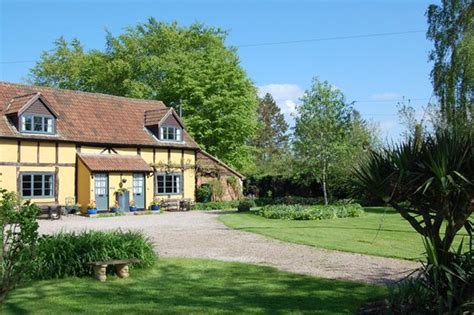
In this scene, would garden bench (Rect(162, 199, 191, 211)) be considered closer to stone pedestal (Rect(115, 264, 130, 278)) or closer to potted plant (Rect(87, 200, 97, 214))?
potted plant (Rect(87, 200, 97, 214))

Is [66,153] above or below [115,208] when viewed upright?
above

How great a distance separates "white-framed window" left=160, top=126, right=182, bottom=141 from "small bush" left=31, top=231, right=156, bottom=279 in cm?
2221

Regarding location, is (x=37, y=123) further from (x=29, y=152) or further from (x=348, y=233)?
(x=348, y=233)

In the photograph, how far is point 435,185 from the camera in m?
6.99

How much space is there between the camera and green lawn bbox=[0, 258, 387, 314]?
7.87 meters

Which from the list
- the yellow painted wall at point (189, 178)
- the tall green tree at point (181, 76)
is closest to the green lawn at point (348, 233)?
the yellow painted wall at point (189, 178)

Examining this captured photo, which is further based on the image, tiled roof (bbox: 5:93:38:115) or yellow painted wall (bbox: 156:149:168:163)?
yellow painted wall (bbox: 156:149:168:163)

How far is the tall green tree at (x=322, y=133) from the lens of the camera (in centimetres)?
2985

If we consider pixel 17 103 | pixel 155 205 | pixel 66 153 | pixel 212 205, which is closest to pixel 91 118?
pixel 66 153

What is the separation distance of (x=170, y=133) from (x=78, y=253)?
23370 millimetres

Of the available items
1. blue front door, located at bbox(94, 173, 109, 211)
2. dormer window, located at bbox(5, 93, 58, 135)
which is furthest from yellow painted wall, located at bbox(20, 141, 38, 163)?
A: blue front door, located at bbox(94, 173, 109, 211)

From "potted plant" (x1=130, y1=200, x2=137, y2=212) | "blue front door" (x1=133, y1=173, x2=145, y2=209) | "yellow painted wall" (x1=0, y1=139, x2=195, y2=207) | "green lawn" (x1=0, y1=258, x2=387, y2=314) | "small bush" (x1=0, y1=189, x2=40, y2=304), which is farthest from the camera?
"blue front door" (x1=133, y1=173, x2=145, y2=209)

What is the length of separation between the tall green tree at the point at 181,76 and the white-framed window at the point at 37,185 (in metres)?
14.4

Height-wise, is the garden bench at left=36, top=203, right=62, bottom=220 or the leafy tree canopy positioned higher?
the leafy tree canopy
